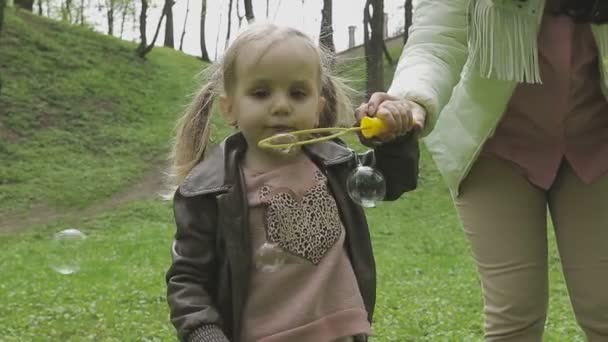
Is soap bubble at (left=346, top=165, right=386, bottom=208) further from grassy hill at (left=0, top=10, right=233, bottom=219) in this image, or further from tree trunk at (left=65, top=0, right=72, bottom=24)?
tree trunk at (left=65, top=0, right=72, bottom=24)

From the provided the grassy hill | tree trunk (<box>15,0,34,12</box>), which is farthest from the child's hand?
tree trunk (<box>15,0,34,12</box>)

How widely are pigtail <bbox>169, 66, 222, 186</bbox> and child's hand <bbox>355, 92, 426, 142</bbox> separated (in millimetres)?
608

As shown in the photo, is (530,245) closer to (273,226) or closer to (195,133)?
(273,226)

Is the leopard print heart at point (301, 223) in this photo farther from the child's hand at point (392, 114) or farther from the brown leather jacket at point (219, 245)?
the child's hand at point (392, 114)

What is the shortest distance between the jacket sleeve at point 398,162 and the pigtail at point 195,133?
51 cm

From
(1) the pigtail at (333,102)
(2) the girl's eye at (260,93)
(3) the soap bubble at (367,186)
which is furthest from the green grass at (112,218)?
(3) the soap bubble at (367,186)

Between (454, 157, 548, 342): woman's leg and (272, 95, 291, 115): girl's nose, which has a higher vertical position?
(272, 95, 291, 115): girl's nose

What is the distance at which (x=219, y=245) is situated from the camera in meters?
2.12

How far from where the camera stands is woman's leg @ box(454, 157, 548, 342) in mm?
2426

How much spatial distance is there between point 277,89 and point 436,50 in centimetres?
52

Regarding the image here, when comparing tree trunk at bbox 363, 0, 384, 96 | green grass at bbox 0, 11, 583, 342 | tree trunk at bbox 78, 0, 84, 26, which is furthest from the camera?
tree trunk at bbox 78, 0, 84, 26

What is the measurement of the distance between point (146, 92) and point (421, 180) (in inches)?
353

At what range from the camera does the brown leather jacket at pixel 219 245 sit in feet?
6.78

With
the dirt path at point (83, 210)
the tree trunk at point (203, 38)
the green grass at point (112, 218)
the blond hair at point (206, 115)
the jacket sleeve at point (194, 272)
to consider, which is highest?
the tree trunk at point (203, 38)
